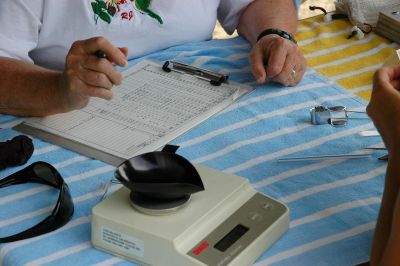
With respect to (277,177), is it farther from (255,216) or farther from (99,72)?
(99,72)

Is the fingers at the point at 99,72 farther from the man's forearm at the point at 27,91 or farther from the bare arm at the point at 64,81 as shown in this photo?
the man's forearm at the point at 27,91

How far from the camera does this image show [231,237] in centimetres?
102

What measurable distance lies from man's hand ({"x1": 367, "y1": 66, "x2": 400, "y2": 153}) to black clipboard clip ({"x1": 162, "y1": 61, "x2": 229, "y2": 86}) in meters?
0.45

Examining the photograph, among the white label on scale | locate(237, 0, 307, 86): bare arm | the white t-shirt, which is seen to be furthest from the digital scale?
the white t-shirt

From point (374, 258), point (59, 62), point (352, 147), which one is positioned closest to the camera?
point (374, 258)

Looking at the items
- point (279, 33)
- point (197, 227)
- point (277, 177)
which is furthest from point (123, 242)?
point (279, 33)

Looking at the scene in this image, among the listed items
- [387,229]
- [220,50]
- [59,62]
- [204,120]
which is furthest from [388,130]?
[59,62]

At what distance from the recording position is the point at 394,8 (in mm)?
1863

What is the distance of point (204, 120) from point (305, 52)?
454mm

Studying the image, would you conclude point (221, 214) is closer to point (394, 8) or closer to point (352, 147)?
point (352, 147)

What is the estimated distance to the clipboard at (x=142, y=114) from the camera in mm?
1317

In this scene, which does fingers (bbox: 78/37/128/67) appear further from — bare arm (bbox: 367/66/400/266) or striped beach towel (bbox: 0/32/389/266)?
bare arm (bbox: 367/66/400/266)

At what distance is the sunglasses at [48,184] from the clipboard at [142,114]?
10 cm

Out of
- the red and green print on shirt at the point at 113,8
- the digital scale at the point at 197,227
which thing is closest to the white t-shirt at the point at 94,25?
the red and green print on shirt at the point at 113,8
